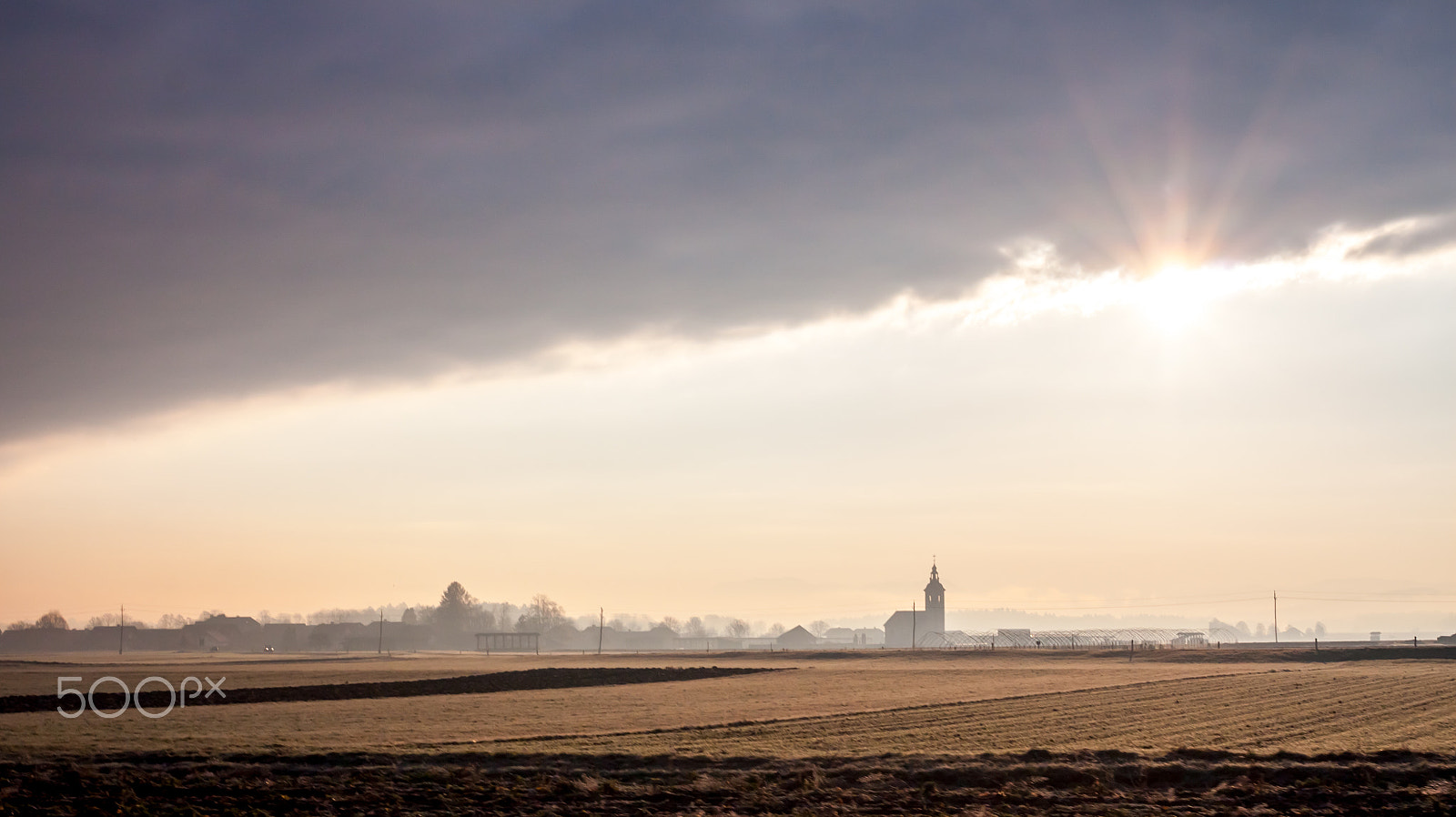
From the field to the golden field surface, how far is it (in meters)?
0.22

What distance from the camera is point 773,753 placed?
31281mm

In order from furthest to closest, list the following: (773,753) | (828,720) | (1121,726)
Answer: (828,720) → (1121,726) → (773,753)

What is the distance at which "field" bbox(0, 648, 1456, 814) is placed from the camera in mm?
24359

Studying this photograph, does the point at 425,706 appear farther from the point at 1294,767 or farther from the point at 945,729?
the point at 1294,767

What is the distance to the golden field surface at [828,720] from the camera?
32938 millimetres

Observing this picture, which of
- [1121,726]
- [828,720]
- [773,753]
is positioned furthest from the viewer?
[828,720]

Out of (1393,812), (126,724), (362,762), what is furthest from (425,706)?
(1393,812)

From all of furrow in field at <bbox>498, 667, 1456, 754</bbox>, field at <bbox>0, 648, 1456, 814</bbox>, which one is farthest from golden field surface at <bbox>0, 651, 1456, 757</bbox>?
field at <bbox>0, 648, 1456, 814</bbox>

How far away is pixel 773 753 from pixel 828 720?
11041 mm

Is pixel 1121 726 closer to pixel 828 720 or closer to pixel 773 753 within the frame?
pixel 828 720

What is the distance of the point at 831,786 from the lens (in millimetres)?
25812

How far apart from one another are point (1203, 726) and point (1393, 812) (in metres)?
15.0

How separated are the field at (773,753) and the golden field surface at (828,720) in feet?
0.73

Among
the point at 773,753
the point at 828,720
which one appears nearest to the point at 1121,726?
the point at 828,720
